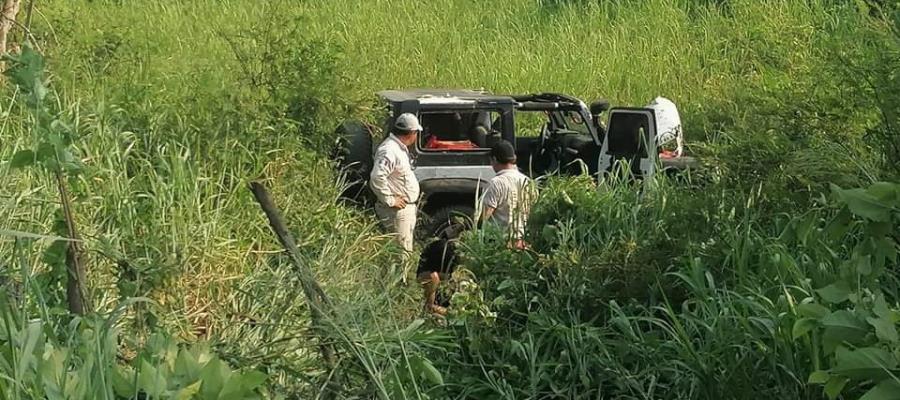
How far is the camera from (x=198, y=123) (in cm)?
921

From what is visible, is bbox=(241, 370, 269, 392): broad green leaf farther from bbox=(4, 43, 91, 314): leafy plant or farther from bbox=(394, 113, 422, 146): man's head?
bbox=(394, 113, 422, 146): man's head

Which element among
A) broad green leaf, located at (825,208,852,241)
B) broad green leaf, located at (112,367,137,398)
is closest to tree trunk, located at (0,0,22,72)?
broad green leaf, located at (112,367,137,398)

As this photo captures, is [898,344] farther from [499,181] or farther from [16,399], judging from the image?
[499,181]

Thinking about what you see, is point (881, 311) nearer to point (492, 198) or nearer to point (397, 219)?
point (492, 198)

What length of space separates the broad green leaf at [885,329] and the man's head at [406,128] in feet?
23.0

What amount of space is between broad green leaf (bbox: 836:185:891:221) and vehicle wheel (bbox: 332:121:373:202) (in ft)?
25.2

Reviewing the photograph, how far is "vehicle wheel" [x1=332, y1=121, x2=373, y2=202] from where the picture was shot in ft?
34.3

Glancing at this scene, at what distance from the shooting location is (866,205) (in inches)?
113

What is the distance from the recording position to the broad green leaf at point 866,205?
286 centimetres

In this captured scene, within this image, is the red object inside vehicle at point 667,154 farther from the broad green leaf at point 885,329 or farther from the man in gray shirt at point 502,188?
the broad green leaf at point 885,329

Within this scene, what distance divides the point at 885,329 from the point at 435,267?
5.37 meters

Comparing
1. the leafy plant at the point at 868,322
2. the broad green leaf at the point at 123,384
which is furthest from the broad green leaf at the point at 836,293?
the broad green leaf at the point at 123,384

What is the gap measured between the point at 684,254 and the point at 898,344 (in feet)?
8.84

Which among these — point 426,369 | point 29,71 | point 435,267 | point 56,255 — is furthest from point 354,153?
point 426,369
